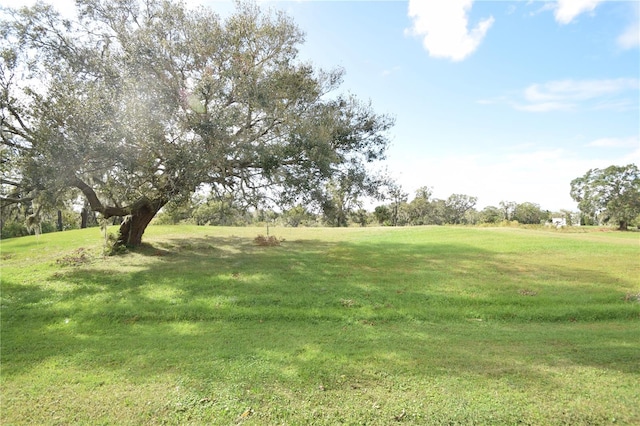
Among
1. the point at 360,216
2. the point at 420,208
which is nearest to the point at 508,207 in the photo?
the point at 420,208

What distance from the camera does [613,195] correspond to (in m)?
44.5

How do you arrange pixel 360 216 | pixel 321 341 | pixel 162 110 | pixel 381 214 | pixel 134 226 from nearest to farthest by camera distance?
pixel 321 341 < pixel 162 110 < pixel 134 226 < pixel 360 216 < pixel 381 214

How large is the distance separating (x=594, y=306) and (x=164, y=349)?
37.9 ft

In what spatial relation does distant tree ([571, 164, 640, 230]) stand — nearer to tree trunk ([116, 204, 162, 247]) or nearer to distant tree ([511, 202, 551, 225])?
distant tree ([511, 202, 551, 225])

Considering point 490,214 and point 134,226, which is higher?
point 490,214

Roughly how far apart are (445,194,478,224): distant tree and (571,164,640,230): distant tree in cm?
3506

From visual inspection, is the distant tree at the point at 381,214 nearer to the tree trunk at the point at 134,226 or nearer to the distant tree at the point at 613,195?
the distant tree at the point at 613,195

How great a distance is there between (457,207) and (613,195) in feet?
133

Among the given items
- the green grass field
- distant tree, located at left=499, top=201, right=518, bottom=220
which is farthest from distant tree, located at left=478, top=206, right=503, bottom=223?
the green grass field

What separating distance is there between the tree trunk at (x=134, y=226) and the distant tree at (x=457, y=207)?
76.4 m

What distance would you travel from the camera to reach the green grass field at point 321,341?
4.69 m

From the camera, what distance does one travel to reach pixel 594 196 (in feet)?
150

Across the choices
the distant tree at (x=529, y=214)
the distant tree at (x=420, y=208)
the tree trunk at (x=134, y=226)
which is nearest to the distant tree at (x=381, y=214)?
the distant tree at (x=420, y=208)

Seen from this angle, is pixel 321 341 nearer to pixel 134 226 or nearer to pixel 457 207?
pixel 134 226
